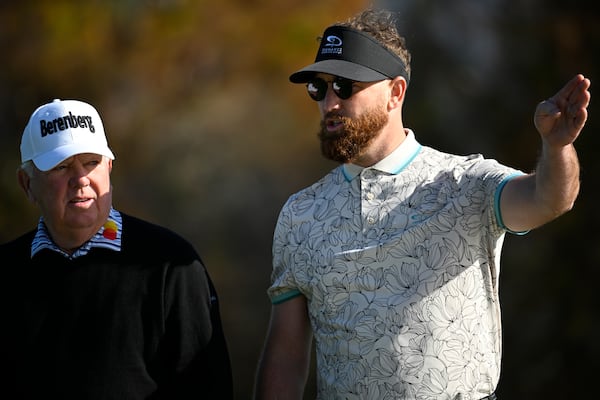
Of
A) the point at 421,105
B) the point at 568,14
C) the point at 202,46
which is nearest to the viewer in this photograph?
the point at 568,14

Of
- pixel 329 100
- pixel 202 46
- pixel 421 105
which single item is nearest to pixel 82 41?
pixel 202 46

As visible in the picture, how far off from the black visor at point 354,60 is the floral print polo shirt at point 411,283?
406mm

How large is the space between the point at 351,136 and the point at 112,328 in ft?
3.81

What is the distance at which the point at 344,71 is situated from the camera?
3748 mm

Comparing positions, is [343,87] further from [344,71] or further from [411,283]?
[411,283]

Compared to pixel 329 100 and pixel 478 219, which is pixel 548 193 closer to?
pixel 478 219

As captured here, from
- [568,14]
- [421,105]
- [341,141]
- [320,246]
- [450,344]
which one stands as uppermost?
[568,14]

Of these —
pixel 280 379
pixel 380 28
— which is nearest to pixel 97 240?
pixel 280 379

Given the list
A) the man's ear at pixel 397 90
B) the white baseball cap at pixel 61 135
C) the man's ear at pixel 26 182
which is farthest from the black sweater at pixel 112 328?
the man's ear at pixel 397 90

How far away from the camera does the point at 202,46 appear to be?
10648 mm

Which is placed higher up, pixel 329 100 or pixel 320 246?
pixel 329 100

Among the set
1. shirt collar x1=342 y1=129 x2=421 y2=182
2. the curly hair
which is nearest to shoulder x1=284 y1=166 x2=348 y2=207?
shirt collar x1=342 y1=129 x2=421 y2=182

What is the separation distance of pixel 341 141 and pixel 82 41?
24.1 feet

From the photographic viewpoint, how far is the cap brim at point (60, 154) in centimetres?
334
